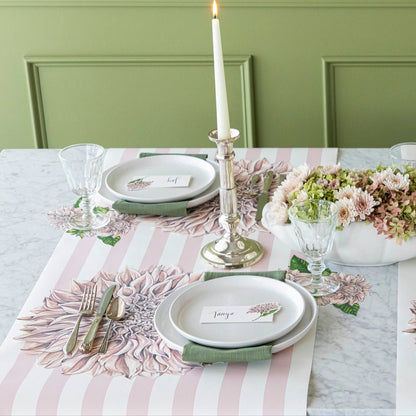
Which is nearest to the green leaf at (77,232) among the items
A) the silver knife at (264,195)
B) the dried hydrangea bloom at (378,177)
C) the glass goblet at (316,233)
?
the silver knife at (264,195)

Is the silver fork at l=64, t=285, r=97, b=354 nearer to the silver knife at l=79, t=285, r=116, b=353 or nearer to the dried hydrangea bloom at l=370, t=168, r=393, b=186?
the silver knife at l=79, t=285, r=116, b=353

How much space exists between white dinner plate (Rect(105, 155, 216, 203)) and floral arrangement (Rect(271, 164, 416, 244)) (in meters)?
0.30

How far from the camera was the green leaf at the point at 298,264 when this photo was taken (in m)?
1.50

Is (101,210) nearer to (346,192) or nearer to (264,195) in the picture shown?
(264,195)

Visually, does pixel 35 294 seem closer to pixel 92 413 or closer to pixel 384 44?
pixel 92 413

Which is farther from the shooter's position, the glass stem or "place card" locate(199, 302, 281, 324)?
the glass stem

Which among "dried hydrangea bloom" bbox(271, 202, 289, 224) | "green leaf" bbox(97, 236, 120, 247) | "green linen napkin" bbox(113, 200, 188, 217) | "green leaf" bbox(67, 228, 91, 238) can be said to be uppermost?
"dried hydrangea bloom" bbox(271, 202, 289, 224)

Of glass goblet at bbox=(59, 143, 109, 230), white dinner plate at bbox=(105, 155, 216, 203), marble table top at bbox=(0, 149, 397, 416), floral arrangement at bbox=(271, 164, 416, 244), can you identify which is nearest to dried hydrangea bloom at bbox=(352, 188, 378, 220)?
floral arrangement at bbox=(271, 164, 416, 244)

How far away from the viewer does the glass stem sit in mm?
1725

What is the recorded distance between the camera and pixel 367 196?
145cm

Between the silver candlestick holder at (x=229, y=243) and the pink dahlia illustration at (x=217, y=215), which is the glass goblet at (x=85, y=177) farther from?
the silver candlestick holder at (x=229, y=243)

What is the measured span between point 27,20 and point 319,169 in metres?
1.67

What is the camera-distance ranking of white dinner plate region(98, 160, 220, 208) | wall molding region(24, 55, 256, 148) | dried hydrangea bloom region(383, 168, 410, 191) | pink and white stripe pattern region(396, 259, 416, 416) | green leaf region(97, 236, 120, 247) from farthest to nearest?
wall molding region(24, 55, 256, 148) → white dinner plate region(98, 160, 220, 208) → green leaf region(97, 236, 120, 247) → dried hydrangea bloom region(383, 168, 410, 191) → pink and white stripe pattern region(396, 259, 416, 416)

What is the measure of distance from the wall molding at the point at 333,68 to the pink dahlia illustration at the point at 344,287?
146 centimetres
